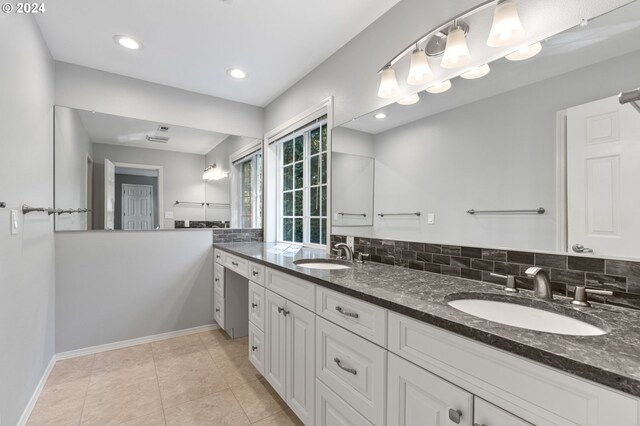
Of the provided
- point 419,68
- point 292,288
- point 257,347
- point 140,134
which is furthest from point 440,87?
point 140,134

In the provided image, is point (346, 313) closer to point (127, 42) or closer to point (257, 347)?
point (257, 347)

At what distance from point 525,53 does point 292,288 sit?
1.53 meters

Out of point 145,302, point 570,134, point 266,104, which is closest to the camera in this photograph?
point 570,134

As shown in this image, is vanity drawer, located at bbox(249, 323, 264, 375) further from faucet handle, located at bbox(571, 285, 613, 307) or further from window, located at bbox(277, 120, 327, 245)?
faucet handle, located at bbox(571, 285, 613, 307)

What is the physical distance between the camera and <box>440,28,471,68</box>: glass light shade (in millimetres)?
1355

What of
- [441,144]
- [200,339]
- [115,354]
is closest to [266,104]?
[441,144]

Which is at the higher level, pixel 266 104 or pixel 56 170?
pixel 266 104

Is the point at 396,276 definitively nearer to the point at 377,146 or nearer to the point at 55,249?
the point at 377,146

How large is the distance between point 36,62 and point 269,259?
2002 millimetres

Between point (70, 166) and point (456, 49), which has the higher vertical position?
point (456, 49)

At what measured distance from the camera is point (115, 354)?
8.40ft

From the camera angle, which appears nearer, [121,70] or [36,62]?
[36,62]

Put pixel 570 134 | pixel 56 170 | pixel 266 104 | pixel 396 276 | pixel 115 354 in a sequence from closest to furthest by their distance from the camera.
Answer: pixel 570 134, pixel 396 276, pixel 56 170, pixel 115 354, pixel 266 104

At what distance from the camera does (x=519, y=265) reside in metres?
1.22
